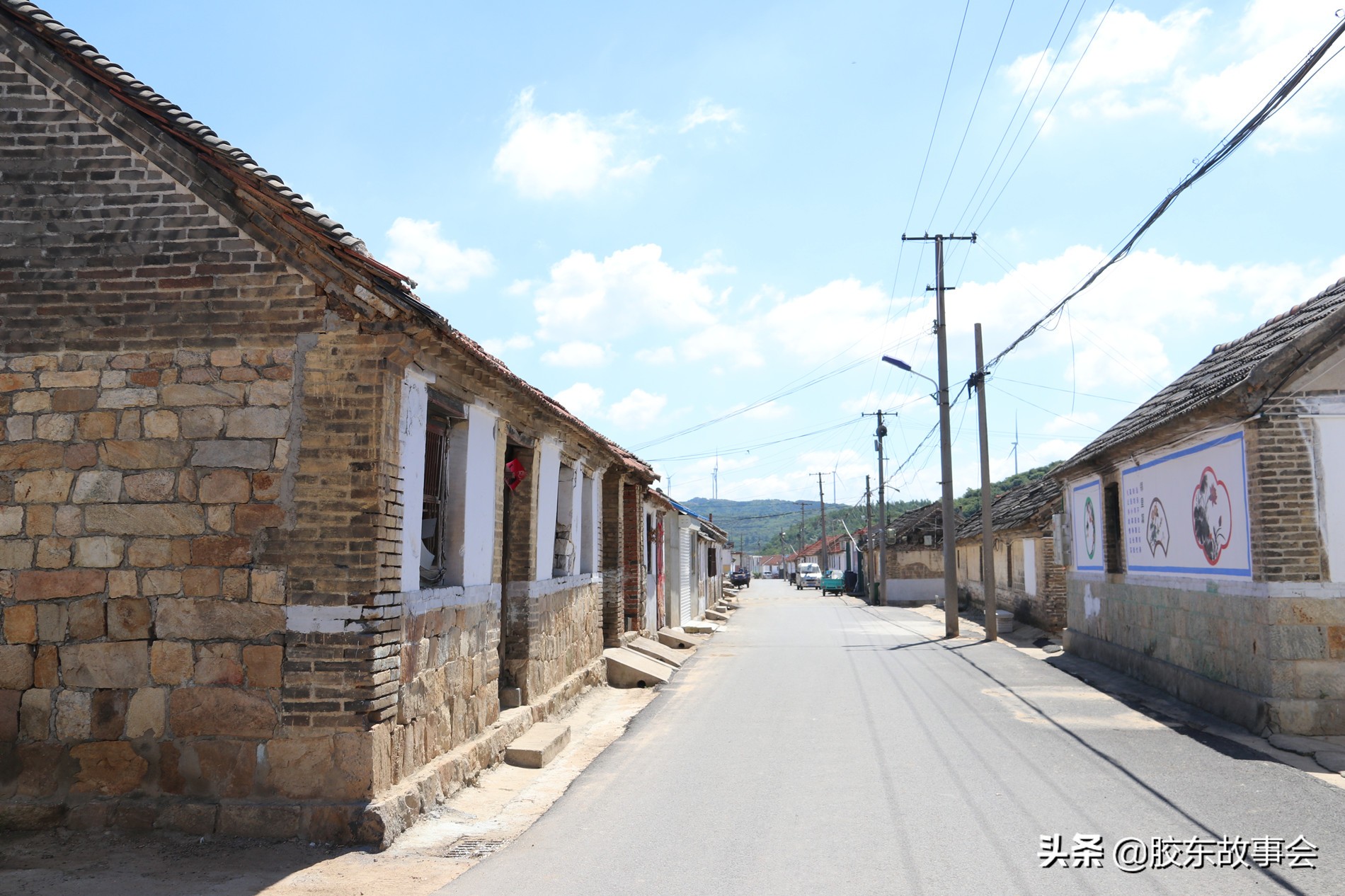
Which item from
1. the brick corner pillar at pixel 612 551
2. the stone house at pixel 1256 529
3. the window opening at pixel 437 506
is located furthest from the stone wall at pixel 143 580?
the brick corner pillar at pixel 612 551

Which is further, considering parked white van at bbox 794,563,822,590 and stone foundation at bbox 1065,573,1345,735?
parked white van at bbox 794,563,822,590

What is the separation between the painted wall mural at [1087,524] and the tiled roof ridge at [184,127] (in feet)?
44.2

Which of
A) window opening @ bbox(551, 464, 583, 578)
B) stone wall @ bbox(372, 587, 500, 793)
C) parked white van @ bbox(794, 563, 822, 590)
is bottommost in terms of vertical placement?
parked white van @ bbox(794, 563, 822, 590)

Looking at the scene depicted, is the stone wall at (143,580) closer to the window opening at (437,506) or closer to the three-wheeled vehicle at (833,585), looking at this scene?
the window opening at (437,506)

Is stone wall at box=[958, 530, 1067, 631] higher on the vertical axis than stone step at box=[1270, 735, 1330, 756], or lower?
higher

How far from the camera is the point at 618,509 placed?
17391mm

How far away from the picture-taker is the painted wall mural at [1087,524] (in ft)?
55.5

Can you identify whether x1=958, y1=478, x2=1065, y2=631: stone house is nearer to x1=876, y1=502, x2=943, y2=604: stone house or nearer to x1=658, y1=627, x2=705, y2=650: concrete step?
x1=876, y1=502, x2=943, y2=604: stone house

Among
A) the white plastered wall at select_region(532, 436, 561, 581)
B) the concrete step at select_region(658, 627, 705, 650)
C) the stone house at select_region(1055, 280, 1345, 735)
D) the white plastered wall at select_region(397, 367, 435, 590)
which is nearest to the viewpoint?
the white plastered wall at select_region(397, 367, 435, 590)

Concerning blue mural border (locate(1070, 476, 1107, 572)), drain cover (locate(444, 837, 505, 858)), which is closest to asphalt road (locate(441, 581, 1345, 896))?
drain cover (locate(444, 837, 505, 858))

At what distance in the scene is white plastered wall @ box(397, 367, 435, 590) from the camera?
24.0 feet

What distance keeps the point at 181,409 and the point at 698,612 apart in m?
28.3

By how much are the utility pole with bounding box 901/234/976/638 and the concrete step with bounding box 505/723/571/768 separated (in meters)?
15.8

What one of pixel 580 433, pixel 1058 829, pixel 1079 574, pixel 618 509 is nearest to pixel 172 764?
pixel 1058 829
